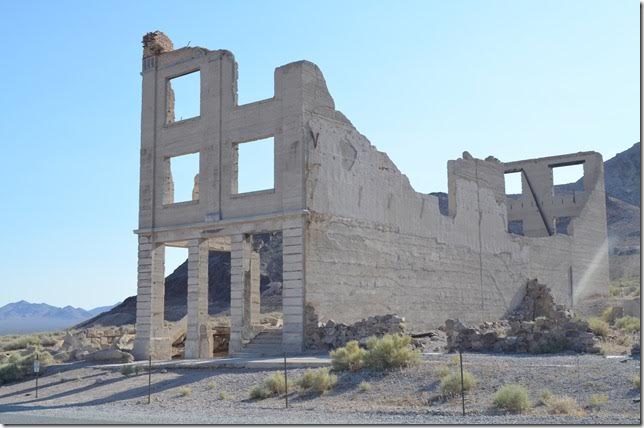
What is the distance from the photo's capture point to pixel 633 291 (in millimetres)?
46281

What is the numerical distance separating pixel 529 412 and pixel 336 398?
12.9ft

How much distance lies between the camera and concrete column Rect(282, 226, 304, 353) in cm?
2056

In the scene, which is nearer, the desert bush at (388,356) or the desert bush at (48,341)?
the desert bush at (388,356)

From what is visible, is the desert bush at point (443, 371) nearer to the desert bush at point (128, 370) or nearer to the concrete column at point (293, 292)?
the concrete column at point (293, 292)

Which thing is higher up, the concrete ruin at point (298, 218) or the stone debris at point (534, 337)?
the concrete ruin at point (298, 218)

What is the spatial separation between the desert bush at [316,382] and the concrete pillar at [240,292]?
665cm

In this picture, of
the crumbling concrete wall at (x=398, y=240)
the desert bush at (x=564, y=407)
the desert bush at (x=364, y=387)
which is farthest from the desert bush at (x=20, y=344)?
the desert bush at (x=564, y=407)

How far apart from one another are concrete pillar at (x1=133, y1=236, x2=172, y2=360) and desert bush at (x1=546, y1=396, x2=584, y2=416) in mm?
14876

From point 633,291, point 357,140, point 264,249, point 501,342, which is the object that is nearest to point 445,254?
point 357,140

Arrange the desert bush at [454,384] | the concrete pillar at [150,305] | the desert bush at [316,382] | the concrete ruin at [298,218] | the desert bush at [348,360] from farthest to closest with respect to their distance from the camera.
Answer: the concrete pillar at [150,305]
the concrete ruin at [298,218]
the desert bush at [348,360]
the desert bush at [316,382]
the desert bush at [454,384]

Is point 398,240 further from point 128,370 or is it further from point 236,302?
point 128,370

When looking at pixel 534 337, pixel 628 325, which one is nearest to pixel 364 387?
pixel 534 337

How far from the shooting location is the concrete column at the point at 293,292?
67.5 ft

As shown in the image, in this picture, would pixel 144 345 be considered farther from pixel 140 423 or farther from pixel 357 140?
pixel 140 423
